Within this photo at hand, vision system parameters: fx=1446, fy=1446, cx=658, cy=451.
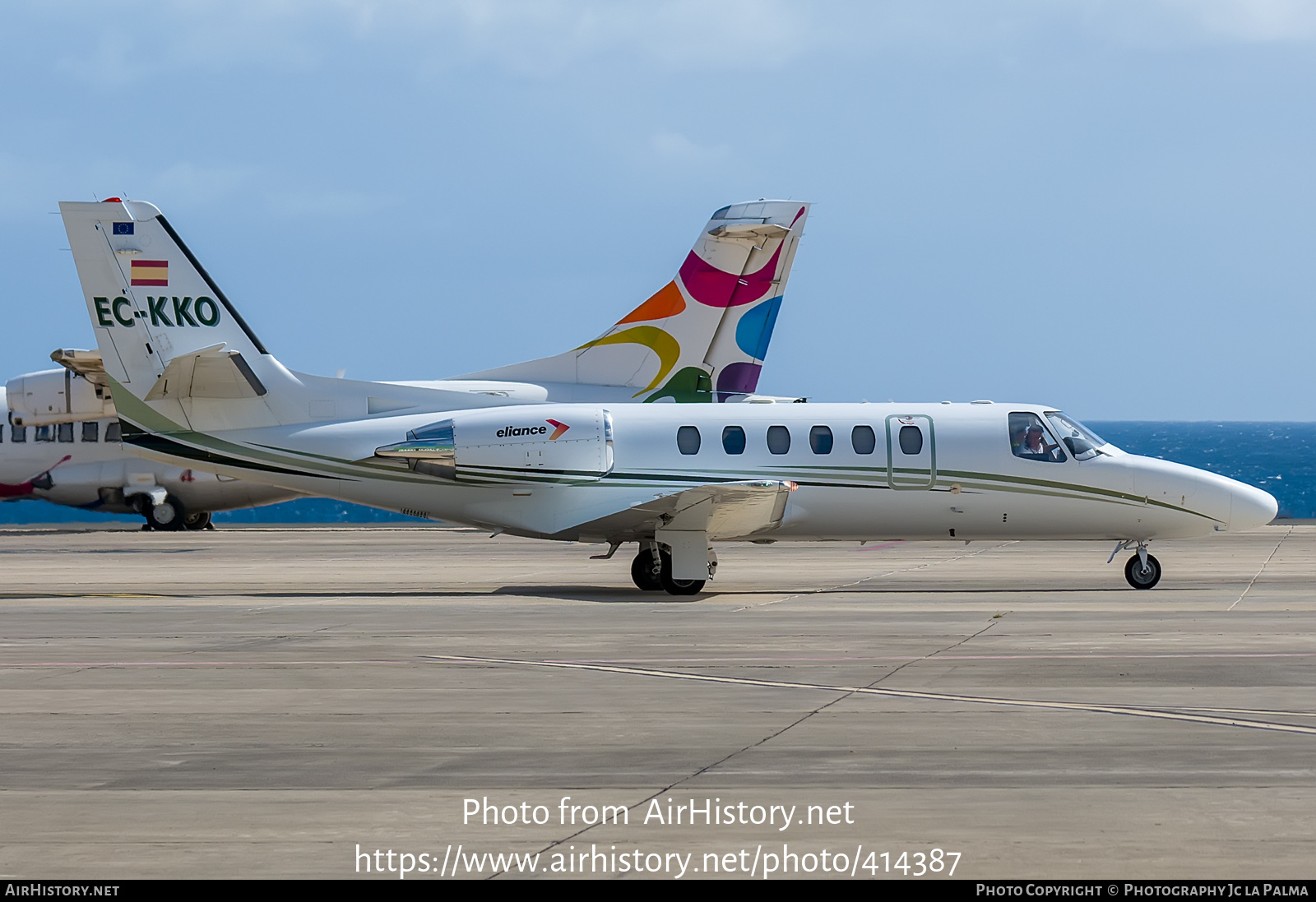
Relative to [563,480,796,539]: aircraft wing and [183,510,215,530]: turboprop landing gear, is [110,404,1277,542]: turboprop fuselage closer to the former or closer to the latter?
[563,480,796,539]: aircraft wing

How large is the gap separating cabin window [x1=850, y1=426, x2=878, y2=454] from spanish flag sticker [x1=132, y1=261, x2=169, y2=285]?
34.9 ft

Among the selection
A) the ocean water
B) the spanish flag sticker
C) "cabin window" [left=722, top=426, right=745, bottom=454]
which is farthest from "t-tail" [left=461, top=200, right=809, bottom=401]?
the ocean water

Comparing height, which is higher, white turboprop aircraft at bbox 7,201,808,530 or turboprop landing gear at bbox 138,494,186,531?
white turboprop aircraft at bbox 7,201,808,530

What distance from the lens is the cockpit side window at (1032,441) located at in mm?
21984

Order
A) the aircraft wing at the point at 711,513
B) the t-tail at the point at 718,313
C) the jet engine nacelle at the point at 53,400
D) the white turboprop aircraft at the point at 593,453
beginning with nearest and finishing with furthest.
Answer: the aircraft wing at the point at 711,513 < the white turboprop aircraft at the point at 593,453 < the t-tail at the point at 718,313 < the jet engine nacelle at the point at 53,400

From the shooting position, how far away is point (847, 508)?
856 inches

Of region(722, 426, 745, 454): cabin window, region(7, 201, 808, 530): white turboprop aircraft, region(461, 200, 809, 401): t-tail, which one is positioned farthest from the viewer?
region(461, 200, 809, 401): t-tail

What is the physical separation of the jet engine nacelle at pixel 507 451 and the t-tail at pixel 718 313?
4651 millimetres

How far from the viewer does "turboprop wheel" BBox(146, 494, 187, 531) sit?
140ft

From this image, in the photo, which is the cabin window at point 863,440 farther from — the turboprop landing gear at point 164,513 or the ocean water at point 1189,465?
the ocean water at point 1189,465

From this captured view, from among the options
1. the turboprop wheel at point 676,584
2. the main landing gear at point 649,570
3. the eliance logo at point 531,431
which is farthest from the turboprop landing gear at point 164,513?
the turboprop wheel at point 676,584

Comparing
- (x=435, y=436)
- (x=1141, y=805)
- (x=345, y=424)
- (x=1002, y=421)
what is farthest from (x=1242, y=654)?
(x=345, y=424)

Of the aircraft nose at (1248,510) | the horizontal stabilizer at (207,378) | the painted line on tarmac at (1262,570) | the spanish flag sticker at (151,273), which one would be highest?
the spanish flag sticker at (151,273)

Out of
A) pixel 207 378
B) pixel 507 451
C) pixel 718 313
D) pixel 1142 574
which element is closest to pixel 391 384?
pixel 507 451
